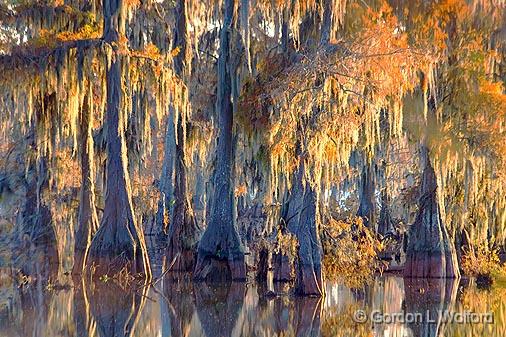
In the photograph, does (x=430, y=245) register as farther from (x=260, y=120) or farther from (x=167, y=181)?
(x=167, y=181)

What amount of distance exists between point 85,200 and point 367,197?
40.1ft

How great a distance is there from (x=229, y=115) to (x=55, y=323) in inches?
356

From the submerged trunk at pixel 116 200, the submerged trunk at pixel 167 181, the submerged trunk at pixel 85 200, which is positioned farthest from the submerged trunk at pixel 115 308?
the submerged trunk at pixel 167 181

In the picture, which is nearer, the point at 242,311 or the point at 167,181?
the point at 242,311

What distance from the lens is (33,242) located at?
21.1 m

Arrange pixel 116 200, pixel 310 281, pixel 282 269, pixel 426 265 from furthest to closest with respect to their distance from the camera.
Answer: pixel 426 265, pixel 282 269, pixel 116 200, pixel 310 281

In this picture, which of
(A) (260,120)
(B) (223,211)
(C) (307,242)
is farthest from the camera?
Answer: (B) (223,211)

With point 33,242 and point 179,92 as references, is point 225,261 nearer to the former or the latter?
point 179,92

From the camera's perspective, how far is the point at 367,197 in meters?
28.0

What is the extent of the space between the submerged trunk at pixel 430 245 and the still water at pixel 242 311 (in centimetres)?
182

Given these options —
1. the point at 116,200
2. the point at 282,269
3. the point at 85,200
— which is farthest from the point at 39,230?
the point at 282,269

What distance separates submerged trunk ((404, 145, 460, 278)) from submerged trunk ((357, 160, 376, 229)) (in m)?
7.13

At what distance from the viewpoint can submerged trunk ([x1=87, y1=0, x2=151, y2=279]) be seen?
1609 centimetres

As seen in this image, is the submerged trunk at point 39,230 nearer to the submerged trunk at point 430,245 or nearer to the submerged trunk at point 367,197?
the submerged trunk at point 430,245
